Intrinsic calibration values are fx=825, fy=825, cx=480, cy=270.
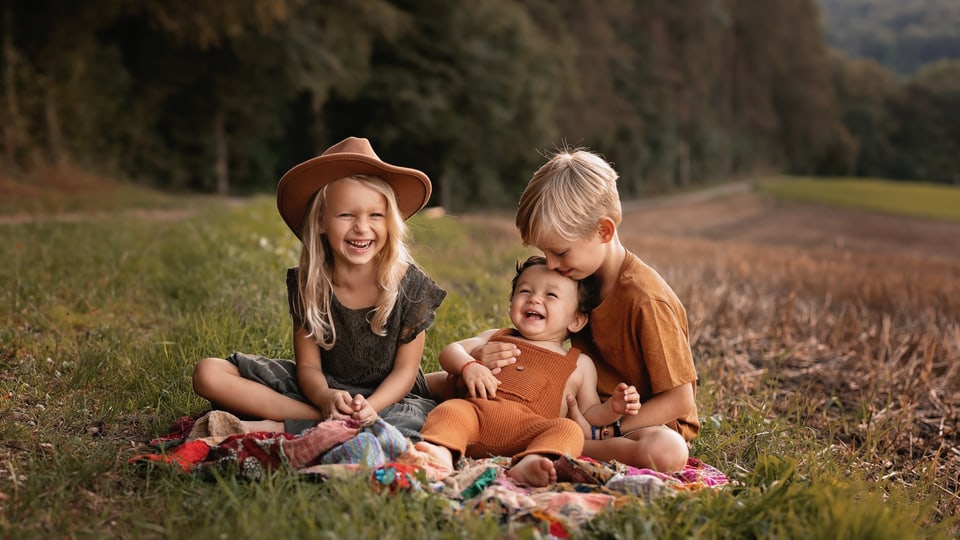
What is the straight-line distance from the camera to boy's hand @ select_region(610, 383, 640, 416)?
127 inches

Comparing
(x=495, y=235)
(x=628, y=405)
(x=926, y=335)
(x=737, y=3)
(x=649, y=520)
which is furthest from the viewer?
(x=737, y=3)

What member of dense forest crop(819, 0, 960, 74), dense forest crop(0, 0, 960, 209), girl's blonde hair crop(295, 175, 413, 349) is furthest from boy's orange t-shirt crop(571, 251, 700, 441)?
dense forest crop(819, 0, 960, 74)

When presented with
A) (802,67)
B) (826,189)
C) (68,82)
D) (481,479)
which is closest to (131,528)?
(481,479)

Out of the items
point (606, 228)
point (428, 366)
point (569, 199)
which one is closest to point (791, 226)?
point (428, 366)

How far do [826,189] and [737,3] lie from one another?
16.9m

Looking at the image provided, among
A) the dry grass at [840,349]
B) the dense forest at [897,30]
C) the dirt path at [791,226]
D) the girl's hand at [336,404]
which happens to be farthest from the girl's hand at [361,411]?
the dense forest at [897,30]

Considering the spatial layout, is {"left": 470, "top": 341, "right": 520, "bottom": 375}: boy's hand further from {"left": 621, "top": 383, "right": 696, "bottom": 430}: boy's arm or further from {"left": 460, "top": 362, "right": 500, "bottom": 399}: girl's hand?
{"left": 621, "top": 383, "right": 696, "bottom": 430}: boy's arm

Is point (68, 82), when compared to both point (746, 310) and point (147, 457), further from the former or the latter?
point (147, 457)

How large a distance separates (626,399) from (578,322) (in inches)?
21.5

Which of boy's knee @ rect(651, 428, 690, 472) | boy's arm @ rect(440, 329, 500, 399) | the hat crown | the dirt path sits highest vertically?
the hat crown

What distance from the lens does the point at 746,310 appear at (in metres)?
7.11

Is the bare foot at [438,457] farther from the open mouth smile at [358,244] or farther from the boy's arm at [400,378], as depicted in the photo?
the open mouth smile at [358,244]

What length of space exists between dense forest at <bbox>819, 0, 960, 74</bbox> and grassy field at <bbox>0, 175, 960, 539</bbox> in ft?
220

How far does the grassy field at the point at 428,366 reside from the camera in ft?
8.14
